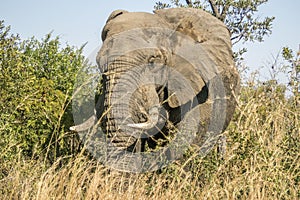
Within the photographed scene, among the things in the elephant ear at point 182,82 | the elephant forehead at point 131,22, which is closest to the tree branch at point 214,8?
the elephant forehead at point 131,22

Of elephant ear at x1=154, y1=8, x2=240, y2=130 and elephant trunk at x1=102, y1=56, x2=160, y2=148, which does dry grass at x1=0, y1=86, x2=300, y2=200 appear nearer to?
elephant trunk at x1=102, y1=56, x2=160, y2=148

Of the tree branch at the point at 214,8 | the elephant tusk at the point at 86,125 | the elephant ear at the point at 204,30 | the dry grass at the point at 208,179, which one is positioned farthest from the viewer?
the tree branch at the point at 214,8

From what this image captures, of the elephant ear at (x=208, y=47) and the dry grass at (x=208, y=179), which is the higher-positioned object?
the elephant ear at (x=208, y=47)

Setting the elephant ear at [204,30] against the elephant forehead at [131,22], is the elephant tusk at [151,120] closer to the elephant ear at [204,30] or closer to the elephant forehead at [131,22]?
the elephant forehead at [131,22]

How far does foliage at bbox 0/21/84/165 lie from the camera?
5.16 meters

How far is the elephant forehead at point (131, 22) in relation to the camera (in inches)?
258

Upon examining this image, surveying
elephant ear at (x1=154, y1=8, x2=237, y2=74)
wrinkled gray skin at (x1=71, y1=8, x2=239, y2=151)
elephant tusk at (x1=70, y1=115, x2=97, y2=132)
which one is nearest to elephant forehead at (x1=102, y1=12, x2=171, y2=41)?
wrinkled gray skin at (x1=71, y1=8, x2=239, y2=151)

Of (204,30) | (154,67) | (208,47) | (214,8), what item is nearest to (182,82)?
(154,67)

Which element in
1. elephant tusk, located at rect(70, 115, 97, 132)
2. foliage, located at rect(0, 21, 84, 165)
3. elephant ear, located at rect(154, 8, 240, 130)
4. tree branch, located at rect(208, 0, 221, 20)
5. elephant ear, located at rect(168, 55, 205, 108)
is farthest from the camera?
tree branch, located at rect(208, 0, 221, 20)

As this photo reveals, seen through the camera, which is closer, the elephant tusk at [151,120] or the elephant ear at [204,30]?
the elephant tusk at [151,120]

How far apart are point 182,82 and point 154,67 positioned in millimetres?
466

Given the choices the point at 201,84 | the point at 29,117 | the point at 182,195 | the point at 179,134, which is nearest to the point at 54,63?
the point at 29,117

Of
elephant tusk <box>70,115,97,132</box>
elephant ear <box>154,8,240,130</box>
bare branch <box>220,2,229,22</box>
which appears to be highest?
bare branch <box>220,2,229,22</box>

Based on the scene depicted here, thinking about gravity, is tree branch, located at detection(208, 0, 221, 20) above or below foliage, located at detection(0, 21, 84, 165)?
above
